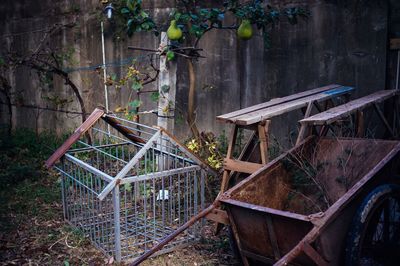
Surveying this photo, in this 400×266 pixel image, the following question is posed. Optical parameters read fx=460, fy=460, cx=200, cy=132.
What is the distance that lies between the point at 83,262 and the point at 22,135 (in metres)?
4.83

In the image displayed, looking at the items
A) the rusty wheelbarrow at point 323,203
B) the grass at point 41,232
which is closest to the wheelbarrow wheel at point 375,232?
the rusty wheelbarrow at point 323,203

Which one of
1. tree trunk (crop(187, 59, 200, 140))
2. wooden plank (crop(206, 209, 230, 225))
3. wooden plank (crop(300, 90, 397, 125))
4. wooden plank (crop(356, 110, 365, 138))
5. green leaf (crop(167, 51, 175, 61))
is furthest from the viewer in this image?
tree trunk (crop(187, 59, 200, 140))

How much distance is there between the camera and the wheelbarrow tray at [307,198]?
315 cm

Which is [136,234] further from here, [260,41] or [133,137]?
[260,41]

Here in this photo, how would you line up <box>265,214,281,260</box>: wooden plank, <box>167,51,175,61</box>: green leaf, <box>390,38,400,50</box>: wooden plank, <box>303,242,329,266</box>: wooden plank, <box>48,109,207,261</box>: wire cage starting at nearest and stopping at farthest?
<box>303,242,329,266</box>: wooden plank
<box>265,214,281,260</box>: wooden plank
<box>48,109,207,261</box>: wire cage
<box>390,38,400,50</box>: wooden plank
<box>167,51,175,61</box>: green leaf

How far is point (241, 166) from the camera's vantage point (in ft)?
14.9

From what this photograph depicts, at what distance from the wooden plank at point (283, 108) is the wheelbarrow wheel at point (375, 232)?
1251 millimetres

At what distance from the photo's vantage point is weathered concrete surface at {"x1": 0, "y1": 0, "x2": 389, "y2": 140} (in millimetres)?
→ 5547

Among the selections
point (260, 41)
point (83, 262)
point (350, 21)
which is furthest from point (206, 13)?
point (83, 262)

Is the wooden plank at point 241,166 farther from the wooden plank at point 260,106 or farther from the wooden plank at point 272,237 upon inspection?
the wooden plank at point 272,237

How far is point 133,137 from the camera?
5.22 meters

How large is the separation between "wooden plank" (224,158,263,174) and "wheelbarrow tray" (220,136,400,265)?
304 millimetres

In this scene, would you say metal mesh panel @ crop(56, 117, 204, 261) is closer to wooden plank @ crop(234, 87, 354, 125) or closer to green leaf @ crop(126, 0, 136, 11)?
wooden plank @ crop(234, 87, 354, 125)

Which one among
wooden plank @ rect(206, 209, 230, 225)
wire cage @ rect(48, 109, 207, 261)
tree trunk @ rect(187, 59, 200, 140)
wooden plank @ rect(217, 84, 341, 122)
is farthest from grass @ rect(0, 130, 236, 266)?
tree trunk @ rect(187, 59, 200, 140)
